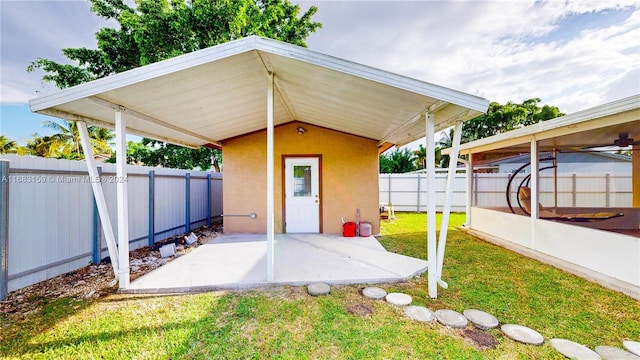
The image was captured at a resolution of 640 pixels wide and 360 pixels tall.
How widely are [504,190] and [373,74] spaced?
1075 cm

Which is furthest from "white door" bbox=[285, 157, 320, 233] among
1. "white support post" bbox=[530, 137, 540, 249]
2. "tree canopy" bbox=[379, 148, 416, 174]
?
"tree canopy" bbox=[379, 148, 416, 174]

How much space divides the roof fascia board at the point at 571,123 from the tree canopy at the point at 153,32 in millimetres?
10363

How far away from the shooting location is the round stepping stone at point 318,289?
347 cm

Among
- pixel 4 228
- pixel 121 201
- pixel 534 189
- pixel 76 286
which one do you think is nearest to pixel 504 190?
pixel 534 189

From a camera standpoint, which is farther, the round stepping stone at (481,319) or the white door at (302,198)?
the white door at (302,198)

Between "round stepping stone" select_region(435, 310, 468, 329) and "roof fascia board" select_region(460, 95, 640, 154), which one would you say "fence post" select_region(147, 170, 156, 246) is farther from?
"roof fascia board" select_region(460, 95, 640, 154)

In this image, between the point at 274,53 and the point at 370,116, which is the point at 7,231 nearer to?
the point at 274,53

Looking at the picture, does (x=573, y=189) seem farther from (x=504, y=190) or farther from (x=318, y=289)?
(x=318, y=289)

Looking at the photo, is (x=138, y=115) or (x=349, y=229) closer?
(x=138, y=115)

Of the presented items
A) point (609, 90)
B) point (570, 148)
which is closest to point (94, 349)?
point (570, 148)

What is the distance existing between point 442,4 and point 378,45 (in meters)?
2.64

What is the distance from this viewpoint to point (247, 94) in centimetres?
443

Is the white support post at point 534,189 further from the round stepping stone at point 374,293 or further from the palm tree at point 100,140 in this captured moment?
the palm tree at point 100,140

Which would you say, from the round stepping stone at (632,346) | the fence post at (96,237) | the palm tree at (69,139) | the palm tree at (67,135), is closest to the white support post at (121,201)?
the fence post at (96,237)
